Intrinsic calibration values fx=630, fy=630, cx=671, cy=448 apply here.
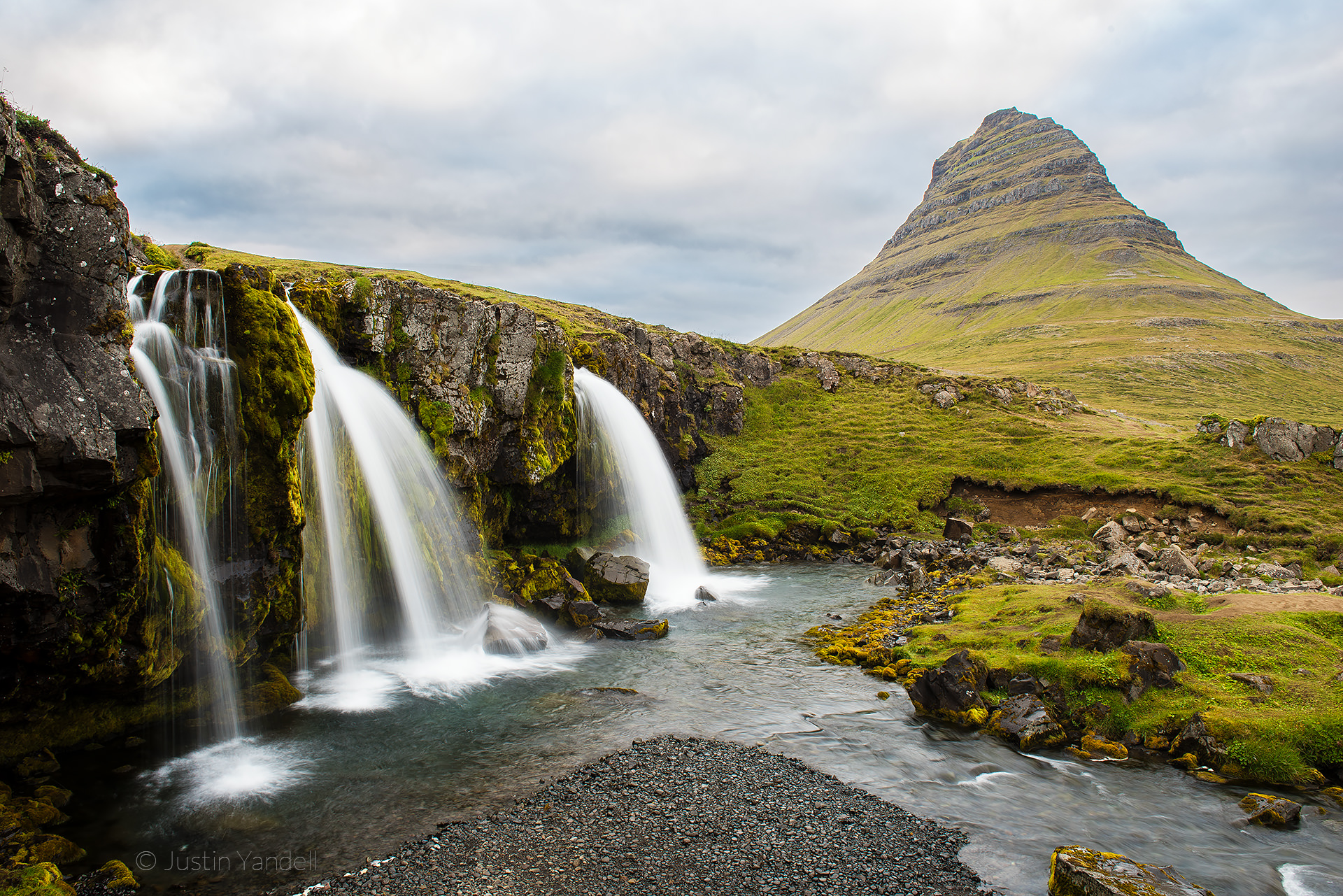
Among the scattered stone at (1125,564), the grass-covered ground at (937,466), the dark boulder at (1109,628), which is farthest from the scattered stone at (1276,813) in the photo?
the grass-covered ground at (937,466)

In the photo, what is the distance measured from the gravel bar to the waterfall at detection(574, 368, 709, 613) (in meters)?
22.2

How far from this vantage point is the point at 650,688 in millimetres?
18938

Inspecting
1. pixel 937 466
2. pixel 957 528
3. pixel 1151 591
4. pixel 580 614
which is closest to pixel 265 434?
pixel 580 614

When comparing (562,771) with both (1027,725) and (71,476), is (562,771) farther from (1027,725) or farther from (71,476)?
(1027,725)

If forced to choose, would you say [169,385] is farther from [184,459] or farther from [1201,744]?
[1201,744]

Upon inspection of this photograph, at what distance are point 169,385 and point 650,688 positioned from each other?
14777 millimetres

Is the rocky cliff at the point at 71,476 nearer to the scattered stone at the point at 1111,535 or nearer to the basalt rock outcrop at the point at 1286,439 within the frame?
the scattered stone at the point at 1111,535

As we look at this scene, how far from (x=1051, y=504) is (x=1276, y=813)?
135 feet

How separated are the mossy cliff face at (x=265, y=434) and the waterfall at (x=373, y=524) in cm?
296

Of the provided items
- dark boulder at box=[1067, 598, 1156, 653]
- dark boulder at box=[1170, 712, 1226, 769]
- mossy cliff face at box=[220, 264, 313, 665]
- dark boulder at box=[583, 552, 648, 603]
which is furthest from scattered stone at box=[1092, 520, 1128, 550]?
mossy cliff face at box=[220, 264, 313, 665]

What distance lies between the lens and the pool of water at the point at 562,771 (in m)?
10.6

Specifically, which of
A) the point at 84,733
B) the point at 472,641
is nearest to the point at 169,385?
the point at 84,733

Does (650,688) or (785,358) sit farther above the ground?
(785,358)

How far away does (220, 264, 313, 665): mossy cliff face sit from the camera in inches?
646
